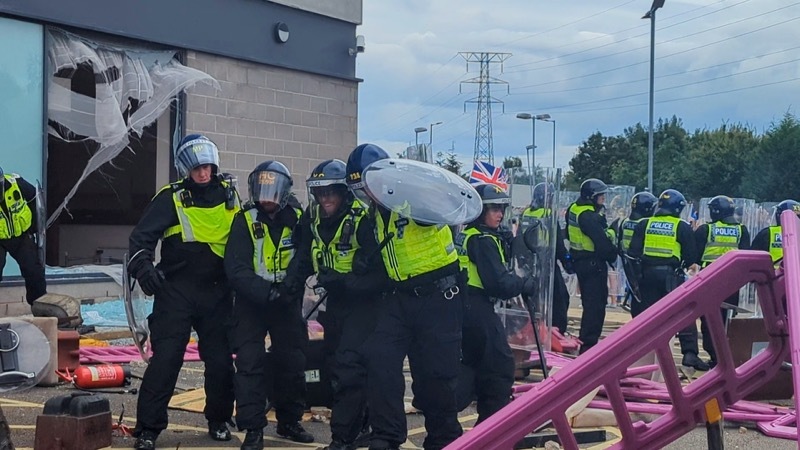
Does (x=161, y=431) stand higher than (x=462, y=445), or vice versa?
(x=462, y=445)

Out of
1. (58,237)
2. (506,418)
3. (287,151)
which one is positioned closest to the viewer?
(506,418)

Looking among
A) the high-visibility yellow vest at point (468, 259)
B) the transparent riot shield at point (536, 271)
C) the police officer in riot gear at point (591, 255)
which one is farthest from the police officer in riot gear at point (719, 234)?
the high-visibility yellow vest at point (468, 259)

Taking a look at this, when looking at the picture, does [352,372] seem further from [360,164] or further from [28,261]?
[28,261]

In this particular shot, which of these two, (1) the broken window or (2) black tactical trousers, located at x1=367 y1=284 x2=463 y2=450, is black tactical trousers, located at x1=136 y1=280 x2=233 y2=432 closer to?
(2) black tactical trousers, located at x1=367 y1=284 x2=463 y2=450

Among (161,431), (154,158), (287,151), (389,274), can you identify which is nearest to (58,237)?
(154,158)

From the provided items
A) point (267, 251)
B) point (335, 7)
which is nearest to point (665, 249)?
point (267, 251)

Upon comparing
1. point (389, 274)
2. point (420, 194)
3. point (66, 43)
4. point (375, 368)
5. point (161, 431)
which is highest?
point (66, 43)

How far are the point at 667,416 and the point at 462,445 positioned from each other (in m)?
0.91

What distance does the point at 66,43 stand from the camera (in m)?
12.2

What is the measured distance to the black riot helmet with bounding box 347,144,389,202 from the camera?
615 cm

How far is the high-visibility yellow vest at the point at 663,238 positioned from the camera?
10.8 meters

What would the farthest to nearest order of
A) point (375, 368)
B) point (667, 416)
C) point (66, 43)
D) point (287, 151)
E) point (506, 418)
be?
point (287, 151)
point (66, 43)
point (375, 368)
point (667, 416)
point (506, 418)

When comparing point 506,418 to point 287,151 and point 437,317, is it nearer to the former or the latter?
point 437,317

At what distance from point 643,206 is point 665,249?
4.50ft
